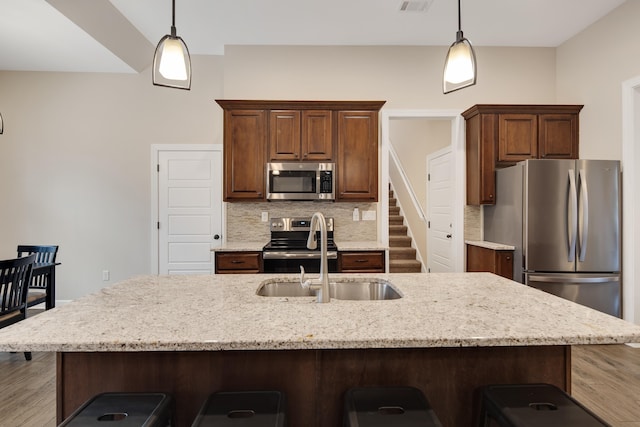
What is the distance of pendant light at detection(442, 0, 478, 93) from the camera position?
1.98m

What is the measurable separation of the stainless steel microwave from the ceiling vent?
5.37 ft

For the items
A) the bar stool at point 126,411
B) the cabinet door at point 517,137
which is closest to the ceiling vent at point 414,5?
the cabinet door at point 517,137

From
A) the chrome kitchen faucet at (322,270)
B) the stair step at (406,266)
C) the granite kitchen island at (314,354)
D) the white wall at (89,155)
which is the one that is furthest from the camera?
the stair step at (406,266)

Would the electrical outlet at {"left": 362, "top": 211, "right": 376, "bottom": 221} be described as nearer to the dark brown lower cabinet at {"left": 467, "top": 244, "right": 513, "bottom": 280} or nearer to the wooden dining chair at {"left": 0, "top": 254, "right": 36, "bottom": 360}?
the dark brown lower cabinet at {"left": 467, "top": 244, "right": 513, "bottom": 280}

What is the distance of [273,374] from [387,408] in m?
0.45

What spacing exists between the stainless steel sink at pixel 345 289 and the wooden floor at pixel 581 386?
1560mm

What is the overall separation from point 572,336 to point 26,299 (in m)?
3.79

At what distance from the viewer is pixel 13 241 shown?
180 inches

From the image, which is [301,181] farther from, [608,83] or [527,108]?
[608,83]

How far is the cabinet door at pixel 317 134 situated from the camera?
12.6 ft

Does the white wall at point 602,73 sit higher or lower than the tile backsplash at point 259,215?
higher

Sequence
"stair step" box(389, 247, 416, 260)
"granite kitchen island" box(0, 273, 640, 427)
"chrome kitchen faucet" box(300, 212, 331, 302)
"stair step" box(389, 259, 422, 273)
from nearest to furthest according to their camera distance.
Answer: "granite kitchen island" box(0, 273, 640, 427)
"chrome kitchen faucet" box(300, 212, 331, 302)
"stair step" box(389, 259, 422, 273)
"stair step" box(389, 247, 416, 260)

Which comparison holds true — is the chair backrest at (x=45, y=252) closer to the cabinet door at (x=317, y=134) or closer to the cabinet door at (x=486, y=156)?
the cabinet door at (x=317, y=134)

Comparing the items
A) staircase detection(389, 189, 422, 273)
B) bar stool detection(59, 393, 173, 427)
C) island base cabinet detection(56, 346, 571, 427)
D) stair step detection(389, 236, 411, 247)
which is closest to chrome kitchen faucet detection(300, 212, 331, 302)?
island base cabinet detection(56, 346, 571, 427)
